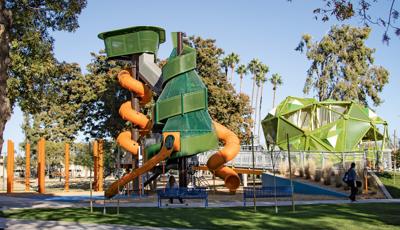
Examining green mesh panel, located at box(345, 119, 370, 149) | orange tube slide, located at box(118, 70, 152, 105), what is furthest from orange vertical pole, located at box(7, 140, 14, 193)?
green mesh panel, located at box(345, 119, 370, 149)

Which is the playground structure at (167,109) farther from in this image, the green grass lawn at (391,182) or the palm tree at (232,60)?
the palm tree at (232,60)

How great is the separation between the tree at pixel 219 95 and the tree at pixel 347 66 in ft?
42.6

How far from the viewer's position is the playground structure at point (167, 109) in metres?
25.4

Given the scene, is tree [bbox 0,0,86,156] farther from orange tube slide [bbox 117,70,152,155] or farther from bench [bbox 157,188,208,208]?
bench [bbox 157,188,208,208]

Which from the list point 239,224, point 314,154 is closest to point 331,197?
point 314,154

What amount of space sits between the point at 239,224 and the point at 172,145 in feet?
35.9

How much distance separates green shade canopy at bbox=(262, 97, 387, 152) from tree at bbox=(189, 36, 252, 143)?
21.6 ft

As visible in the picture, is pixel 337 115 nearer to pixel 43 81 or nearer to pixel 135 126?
pixel 135 126

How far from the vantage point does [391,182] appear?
2583 centimetres

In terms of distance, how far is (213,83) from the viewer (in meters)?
48.9

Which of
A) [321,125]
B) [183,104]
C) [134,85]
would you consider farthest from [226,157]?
[321,125]

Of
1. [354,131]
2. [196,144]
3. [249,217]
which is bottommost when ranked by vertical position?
[249,217]

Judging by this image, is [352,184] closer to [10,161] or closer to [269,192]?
[269,192]

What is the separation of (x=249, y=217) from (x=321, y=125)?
968 inches
